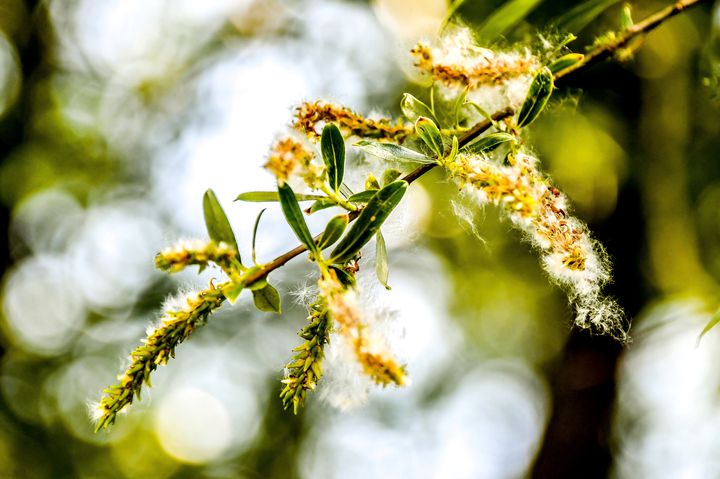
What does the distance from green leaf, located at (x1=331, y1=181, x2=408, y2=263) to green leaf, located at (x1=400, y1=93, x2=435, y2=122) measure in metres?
0.22

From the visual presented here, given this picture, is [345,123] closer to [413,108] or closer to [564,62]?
[413,108]

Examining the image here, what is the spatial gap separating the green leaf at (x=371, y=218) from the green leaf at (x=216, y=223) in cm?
18

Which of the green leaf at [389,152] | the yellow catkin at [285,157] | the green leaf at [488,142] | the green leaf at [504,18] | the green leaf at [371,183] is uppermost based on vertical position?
the green leaf at [504,18]

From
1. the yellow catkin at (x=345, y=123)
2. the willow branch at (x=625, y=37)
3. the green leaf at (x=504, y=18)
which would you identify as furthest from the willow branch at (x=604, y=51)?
the green leaf at (x=504, y=18)

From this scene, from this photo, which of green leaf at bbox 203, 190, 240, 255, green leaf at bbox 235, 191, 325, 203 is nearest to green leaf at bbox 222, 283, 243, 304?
green leaf at bbox 203, 190, 240, 255

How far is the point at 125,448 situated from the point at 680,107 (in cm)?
646

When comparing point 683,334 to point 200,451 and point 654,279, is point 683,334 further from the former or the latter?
point 200,451

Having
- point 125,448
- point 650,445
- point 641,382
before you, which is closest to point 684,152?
point 641,382

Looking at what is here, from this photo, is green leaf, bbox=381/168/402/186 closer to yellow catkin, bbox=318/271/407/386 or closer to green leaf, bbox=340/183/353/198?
green leaf, bbox=340/183/353/198

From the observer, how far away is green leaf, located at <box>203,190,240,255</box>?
33.9 inches

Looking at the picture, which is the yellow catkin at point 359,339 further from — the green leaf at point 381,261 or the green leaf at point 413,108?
the green leaf at point 413,108

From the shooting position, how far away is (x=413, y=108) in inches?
40.7

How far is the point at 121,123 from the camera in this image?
586 centimetres

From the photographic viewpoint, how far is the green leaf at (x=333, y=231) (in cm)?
90
